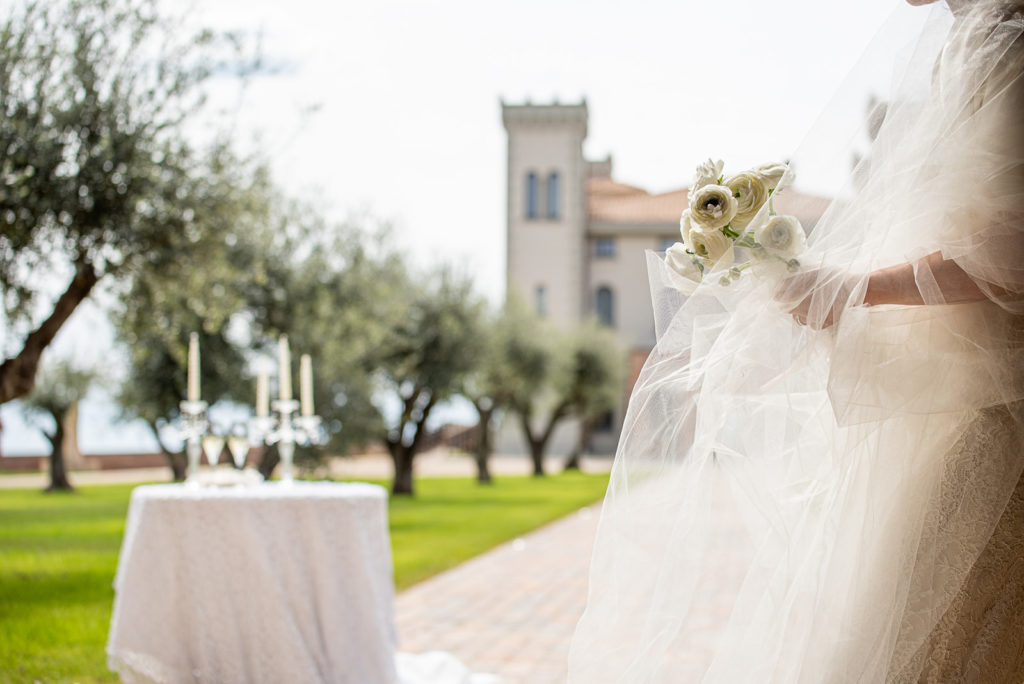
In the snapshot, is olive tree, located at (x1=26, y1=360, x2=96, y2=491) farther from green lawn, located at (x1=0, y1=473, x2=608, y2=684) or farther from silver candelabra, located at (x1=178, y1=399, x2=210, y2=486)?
silver candelabra, located at (x1=178, y1=399, x2=210, y2=486)

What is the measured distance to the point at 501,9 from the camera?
21.3 feet

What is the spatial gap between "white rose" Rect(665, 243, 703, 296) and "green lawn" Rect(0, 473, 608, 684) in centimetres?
361

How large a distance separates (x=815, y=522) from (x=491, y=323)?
17174mm

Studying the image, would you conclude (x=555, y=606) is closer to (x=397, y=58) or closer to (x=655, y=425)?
(x=655, y=425)

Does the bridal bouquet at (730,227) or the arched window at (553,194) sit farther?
the arched window at (553,194)

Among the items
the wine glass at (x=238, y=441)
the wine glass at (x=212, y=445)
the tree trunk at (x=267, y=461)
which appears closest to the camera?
the wine glass at (x=212, y=445)

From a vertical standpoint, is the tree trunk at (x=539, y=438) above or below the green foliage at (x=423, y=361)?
below

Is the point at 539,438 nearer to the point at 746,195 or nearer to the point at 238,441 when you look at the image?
the point at 238,441

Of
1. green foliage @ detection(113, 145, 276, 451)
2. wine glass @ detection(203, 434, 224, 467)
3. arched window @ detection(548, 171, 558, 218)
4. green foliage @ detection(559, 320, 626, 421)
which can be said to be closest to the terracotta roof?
arched window @ detection(548, 171, 558, 218)

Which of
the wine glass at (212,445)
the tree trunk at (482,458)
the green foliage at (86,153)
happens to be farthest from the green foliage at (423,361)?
the wine glass at (212,445)

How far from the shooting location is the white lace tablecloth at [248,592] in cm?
424

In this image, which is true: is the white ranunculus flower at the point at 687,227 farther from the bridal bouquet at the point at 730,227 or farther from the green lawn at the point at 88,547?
the green lawn at the point at 88,547

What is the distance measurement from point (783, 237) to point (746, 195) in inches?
6.5

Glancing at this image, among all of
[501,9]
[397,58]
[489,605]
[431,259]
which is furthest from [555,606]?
[431,259]
